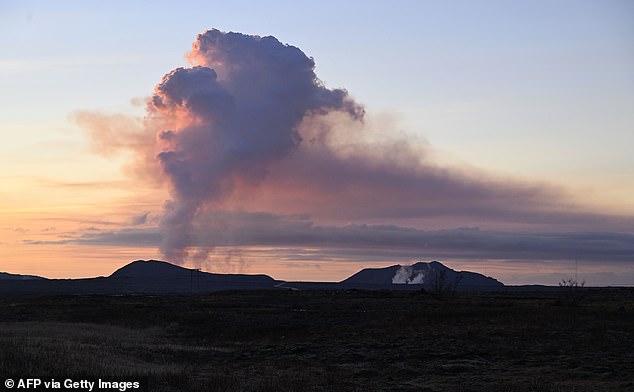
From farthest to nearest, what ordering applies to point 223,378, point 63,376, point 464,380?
1. point 464,380
2. point 223,378
3. point 63,376

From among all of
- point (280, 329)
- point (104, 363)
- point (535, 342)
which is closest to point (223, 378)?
point (104, 363)

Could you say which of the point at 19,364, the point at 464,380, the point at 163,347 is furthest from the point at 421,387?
the point at 163,347

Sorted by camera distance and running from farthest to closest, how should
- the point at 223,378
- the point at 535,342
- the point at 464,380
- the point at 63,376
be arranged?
1. the point at 535,342
2. the point at 464,380
3. the point at 223,378
4. the point at 63,376

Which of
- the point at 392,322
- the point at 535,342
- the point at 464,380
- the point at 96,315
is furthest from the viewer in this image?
the point at 96,315

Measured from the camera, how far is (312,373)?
31.8m

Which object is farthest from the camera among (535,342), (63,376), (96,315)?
(96,315)

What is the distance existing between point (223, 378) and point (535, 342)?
18.9m

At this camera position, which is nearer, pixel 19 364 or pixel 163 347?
pixel 19 364

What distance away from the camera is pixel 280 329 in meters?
55.9

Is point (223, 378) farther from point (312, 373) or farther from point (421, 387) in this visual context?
point (421, 387)

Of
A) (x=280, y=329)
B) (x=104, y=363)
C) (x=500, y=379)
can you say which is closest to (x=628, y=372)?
(x=500, y=379)

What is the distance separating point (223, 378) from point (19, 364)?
23.5ft

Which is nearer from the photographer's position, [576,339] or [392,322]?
[576,339]

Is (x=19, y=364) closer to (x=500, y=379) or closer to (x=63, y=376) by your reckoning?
(x=63, y=376)
